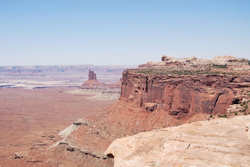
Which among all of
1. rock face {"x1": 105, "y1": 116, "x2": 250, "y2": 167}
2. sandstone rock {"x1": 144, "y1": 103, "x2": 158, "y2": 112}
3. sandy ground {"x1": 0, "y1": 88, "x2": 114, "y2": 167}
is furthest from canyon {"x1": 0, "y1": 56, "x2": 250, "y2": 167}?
sandy ground {"x1": 0, "y1": 88, "x2": 114, "y2": 167}

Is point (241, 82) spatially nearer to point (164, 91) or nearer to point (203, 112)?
point (203, 112)

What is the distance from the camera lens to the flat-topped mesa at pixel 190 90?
114 ft

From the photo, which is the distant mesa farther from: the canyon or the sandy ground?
the canyon

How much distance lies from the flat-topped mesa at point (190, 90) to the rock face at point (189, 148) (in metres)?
21.7

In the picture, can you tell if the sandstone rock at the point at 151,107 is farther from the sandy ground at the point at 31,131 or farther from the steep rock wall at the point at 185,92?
the sandy ground at the point at 31,131

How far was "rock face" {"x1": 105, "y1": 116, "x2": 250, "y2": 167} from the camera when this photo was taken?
9.81 metres

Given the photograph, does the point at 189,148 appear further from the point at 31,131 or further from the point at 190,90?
the point at 31,131

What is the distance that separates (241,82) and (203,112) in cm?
637

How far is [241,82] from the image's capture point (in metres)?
34.5

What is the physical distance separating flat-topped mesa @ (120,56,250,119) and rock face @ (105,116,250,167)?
71.2ft

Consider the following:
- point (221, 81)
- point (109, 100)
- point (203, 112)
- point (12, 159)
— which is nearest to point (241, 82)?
point (221, 81)

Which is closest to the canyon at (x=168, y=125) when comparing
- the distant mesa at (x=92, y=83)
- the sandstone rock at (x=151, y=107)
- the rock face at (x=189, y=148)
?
the rock face at (x=189, y=148)

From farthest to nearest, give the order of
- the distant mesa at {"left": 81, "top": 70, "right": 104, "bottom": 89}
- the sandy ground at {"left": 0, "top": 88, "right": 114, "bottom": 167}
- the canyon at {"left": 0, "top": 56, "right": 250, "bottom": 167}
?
1. the distant mesa at {"left": 81, "top": 70, "right": 104, "bottom": 89}
2. the sandy ground at {"left": 0, "top": 88, "right": 114, "bottom": 167}
3. the canyon at {"left": 0, "top": 56, "right": 250, "bottom": 167}

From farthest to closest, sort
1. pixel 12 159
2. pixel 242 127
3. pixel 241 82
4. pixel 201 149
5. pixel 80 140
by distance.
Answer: pixel 80 140 < pixel 12 159 < pixel 241 82 < pixel 242 127 < pixel 201 149
